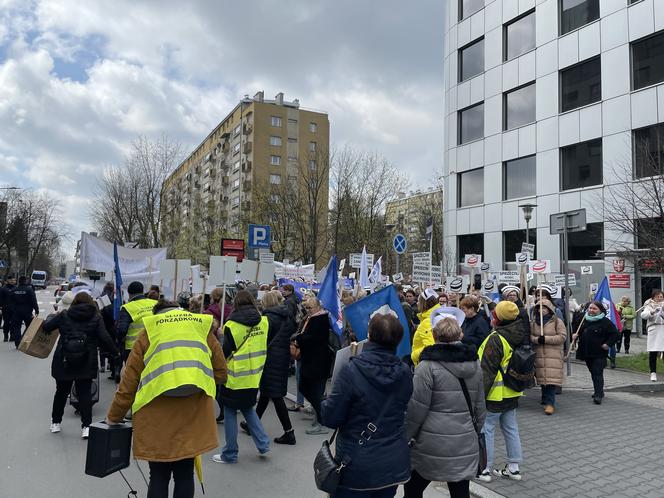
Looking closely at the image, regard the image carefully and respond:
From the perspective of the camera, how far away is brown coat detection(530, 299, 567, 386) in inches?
324

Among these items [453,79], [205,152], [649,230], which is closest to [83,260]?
[649,230]

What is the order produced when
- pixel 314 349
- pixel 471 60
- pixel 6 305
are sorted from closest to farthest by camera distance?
pixel 314 349 → pixel 6 305 → pixel 471 60

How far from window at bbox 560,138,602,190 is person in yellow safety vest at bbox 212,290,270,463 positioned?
20622 mm

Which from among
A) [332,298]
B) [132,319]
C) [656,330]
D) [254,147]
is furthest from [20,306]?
[254,147]

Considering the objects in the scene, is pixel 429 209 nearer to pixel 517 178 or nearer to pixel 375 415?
pixel 517 178

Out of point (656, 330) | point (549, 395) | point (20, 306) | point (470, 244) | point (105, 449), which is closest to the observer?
point (105, 449)

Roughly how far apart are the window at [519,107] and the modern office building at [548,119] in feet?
0.19

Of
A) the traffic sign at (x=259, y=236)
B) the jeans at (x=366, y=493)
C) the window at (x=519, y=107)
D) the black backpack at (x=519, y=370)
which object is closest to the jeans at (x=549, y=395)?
the black backpack at (x=519, y=370)

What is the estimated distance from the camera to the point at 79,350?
6301mm

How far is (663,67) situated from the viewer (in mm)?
20344

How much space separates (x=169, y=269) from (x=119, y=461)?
9308 millimetres

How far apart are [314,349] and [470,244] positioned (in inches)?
928

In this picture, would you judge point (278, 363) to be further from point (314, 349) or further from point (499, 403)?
point (499, 403)

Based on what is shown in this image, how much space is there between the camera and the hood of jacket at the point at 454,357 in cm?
372
